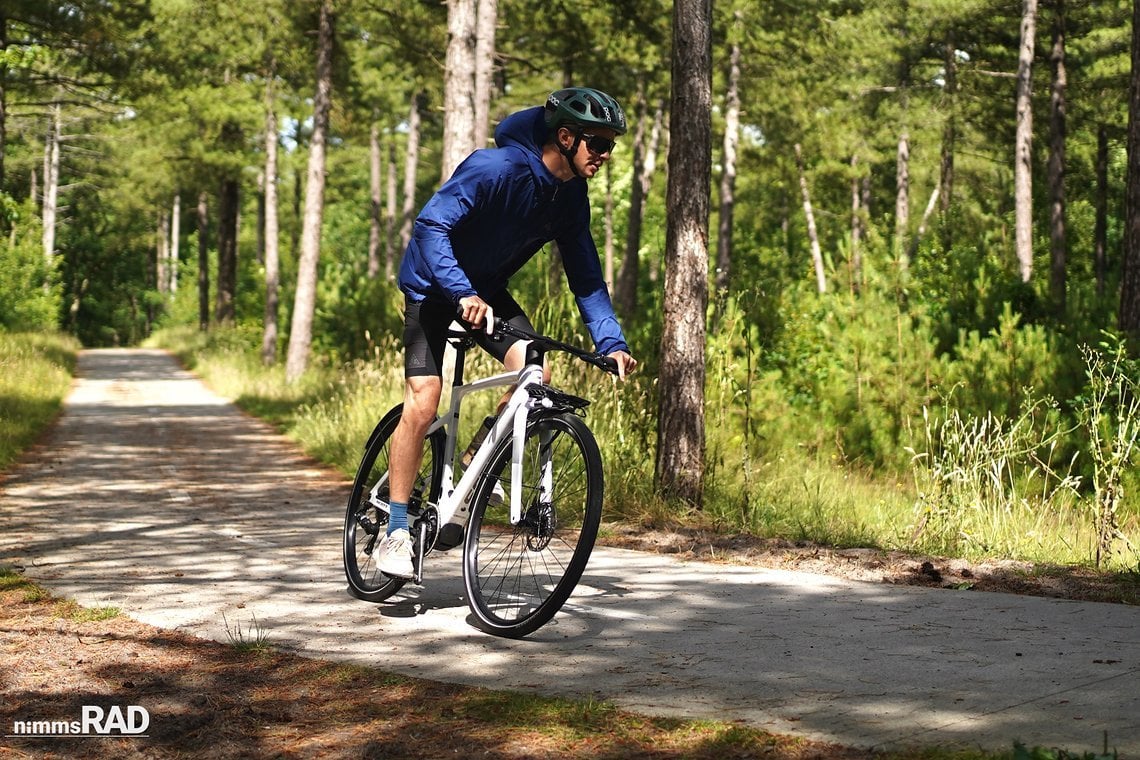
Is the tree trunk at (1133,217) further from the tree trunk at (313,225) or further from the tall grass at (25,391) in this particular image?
the tree trunk at (313,225)

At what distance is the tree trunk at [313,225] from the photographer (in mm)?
23594

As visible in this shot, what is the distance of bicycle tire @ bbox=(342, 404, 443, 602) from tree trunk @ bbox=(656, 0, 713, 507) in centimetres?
310

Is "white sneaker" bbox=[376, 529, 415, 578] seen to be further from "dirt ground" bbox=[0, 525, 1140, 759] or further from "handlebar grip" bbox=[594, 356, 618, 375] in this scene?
"handlebar grip" bbox=[594, 356, 618, 375]

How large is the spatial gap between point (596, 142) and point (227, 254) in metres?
34.0

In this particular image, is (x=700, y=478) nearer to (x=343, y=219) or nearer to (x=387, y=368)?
(x=387, y=368)

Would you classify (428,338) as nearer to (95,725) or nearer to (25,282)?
(95,725)

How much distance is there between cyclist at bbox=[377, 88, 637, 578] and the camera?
5023 mm

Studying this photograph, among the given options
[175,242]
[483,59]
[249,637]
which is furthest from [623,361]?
[175,242]

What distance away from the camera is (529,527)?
16.8 ft

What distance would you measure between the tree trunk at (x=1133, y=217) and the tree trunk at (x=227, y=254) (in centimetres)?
3031

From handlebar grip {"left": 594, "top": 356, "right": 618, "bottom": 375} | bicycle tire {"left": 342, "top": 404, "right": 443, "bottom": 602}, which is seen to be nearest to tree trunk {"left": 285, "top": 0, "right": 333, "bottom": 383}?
bicycle tire {"left": 342, "top": 404, "right": 443, "bottom": 602}

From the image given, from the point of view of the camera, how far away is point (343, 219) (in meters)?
82.7

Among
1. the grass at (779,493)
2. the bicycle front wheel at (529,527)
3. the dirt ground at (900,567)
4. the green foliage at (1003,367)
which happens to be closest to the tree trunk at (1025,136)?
the green foliage at (1003,367)

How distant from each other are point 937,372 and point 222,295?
28913 millimetres
